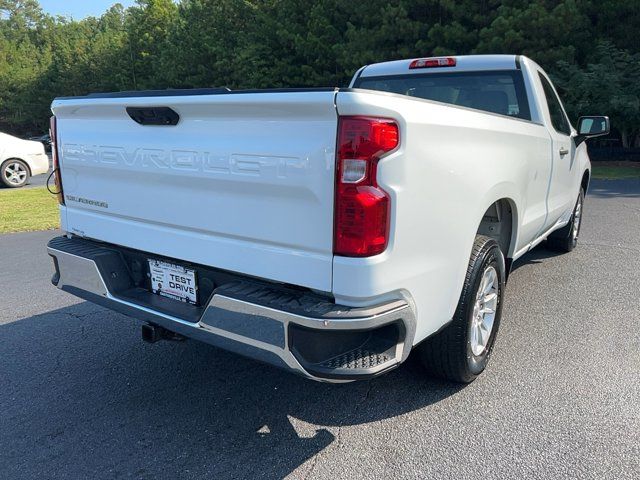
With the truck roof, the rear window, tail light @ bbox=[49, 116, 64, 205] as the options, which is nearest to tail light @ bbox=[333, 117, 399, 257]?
tail light @ bbox=[49, 116, 64, 205]

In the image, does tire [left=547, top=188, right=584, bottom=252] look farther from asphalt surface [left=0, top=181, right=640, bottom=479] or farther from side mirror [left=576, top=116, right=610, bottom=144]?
asphalt surface [left=0, top=181, right=640, bottom=479]

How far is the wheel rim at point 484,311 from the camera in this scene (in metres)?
3.19

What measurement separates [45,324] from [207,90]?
9.31 feet

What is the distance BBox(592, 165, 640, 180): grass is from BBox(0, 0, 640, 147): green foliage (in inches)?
69.7

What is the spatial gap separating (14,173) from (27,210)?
174 inches

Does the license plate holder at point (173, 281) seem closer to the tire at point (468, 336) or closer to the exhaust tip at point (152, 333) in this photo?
the exhaust tip at point (152, 333)

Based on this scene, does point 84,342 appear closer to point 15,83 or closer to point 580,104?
point 580,104

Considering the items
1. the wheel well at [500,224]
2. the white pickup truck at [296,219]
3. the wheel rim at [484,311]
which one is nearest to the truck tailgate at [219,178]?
the white pickup truck at [296,219]

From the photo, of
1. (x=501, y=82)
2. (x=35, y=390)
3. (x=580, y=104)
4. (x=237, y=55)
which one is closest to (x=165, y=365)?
(x=35, y=390)

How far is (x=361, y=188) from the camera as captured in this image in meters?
2.16

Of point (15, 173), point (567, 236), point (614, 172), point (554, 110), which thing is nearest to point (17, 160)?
→ point (15, 173)

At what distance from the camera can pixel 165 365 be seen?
3.62 metres

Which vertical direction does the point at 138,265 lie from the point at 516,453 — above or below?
above

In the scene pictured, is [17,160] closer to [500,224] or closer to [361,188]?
[500,224]
